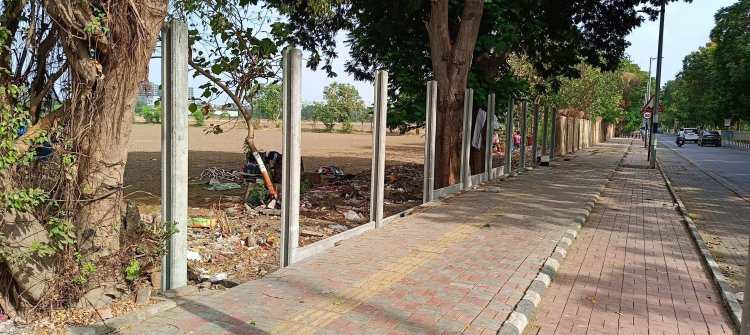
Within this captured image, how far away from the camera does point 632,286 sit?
18.4 ft

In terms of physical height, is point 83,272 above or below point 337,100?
below

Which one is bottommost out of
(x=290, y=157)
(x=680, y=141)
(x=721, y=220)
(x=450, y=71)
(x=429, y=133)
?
(x=721, y=220)

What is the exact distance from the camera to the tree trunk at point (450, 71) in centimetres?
1173

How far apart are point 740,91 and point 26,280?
49.0 metres

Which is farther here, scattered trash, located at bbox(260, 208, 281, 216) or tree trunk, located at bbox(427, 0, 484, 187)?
tree trunk, located at bbox(427, 0, 484, 187)

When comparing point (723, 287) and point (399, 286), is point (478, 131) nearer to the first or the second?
point (723, 287)

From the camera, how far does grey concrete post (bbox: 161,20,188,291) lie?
477cm

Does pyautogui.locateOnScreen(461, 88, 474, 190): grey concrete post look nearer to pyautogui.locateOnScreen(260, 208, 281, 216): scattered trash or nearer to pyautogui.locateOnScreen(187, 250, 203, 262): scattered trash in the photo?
pyautogui.locateOnScreen(260, 208, 281, 216): scattered trash

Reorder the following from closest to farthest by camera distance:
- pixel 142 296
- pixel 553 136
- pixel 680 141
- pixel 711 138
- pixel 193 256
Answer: pixel 142 296
pixel 193 256
pixel 553 136
pixel 680 141
pixel 711 138

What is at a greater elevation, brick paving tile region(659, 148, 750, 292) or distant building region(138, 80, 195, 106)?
distant building region(138, 80, 195, 106)

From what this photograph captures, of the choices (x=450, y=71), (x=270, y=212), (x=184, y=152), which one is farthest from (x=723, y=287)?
(x=450, y=71)

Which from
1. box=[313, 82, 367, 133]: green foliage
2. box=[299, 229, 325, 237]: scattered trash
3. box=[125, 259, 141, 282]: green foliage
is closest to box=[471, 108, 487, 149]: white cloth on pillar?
box=[299, 229, 325, 237]: scattered trash

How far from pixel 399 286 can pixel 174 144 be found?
89.8 inches

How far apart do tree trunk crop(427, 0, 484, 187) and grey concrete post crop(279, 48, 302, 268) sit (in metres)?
6.43
